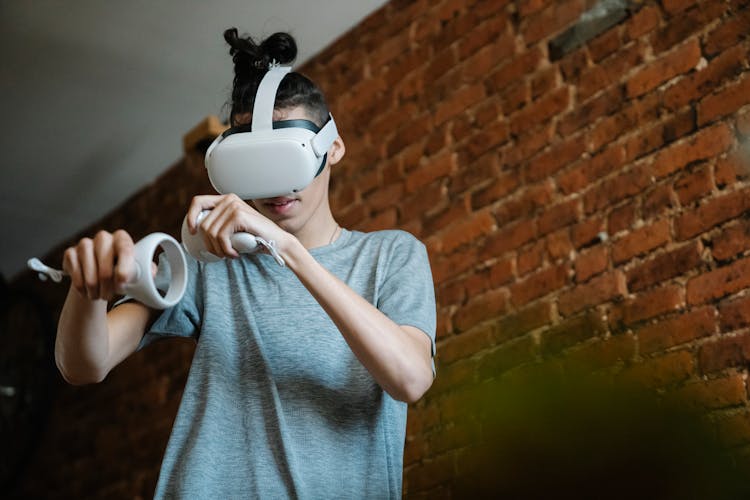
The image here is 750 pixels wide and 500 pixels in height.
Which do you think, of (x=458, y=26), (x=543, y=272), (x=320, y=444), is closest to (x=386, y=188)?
(x=458, y=26)

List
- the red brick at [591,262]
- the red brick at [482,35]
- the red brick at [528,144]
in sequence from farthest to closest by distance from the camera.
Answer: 1. the red brick at [482,35]
2. the red brick at [528,144]
3. the red brick at [591,262]

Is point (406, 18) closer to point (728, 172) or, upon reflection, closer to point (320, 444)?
point (728, 172)

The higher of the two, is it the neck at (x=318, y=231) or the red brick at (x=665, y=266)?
the red brick at (x=665, y=266)

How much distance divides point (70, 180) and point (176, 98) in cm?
77

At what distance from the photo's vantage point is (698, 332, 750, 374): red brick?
170cm

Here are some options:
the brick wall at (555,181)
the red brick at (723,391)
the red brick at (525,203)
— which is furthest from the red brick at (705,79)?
the red brick at (723,391)

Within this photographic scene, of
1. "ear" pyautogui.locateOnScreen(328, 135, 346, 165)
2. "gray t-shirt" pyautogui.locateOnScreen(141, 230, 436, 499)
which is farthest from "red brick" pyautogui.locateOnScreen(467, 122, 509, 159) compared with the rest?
"gray t-shirt" pyautogui.locateOnScreen(141, 230, 436, 499)

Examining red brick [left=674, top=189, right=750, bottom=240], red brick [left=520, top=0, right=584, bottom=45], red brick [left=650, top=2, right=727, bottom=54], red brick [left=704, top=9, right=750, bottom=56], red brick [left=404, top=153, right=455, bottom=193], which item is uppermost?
red brick [left=520, top=0, right=584, bottom=45]

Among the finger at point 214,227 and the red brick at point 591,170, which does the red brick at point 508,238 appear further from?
the finger at point 214,227

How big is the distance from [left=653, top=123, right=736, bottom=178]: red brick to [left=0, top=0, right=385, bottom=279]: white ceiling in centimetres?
125

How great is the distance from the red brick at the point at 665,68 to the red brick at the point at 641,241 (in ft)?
1.01

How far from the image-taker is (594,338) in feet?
6.42

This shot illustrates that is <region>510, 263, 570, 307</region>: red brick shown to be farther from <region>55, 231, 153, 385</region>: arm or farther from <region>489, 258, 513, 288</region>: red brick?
<region>55, 231, 153, 385</region>: arm

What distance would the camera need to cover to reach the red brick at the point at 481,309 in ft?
7.40
